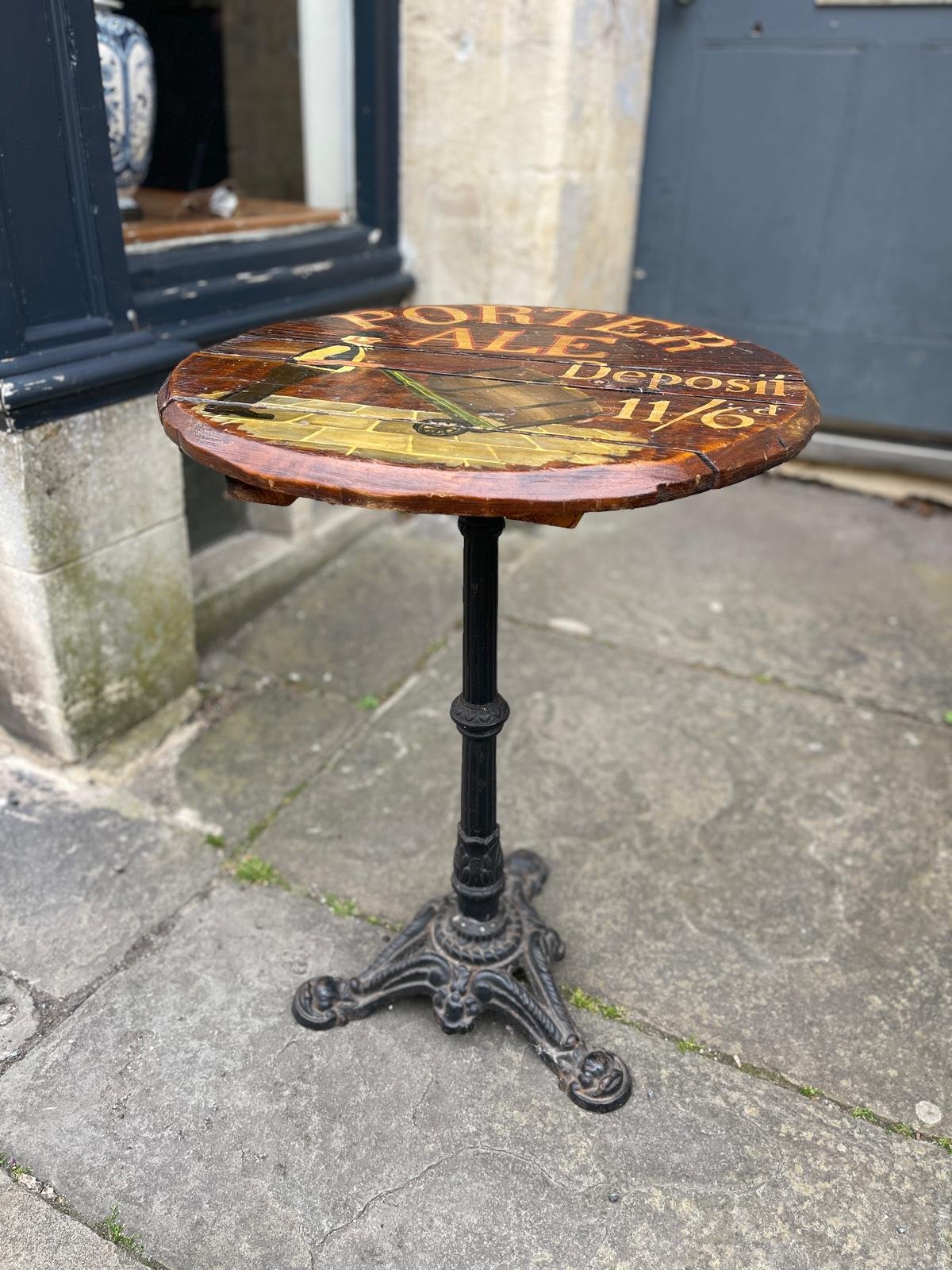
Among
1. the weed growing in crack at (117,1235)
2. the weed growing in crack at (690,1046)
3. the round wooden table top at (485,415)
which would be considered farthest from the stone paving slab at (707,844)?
the round wooden table top at (485,415)

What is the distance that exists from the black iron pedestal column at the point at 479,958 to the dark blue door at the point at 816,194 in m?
3.00

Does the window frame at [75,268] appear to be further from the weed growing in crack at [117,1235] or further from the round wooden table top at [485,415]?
the weed growing in crack at [117,1235]

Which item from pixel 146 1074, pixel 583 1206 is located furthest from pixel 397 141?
pixel 583 1206

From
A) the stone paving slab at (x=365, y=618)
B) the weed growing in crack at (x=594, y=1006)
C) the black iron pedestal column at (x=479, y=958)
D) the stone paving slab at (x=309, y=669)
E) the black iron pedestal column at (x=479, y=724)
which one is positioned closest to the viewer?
the black iron pedestal column at (x=479, y=724)

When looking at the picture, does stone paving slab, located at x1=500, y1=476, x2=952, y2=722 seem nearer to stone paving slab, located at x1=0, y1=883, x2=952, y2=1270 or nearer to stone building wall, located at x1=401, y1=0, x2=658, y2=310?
stone building wall, located at x1=401, y1=0, x2=658, y2=310

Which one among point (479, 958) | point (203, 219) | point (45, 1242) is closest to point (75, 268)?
point (203, 219)

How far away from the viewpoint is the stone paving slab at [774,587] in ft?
10.1

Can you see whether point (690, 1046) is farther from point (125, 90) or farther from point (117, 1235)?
point (125, 90)

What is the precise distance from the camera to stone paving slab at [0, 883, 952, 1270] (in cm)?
148

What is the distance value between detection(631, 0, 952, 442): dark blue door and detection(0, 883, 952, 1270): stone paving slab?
323 cm

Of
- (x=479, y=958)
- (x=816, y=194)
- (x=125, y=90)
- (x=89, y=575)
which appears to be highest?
(x=125, y=90)

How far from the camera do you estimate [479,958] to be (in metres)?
1.85

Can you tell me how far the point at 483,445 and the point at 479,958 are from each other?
102cm

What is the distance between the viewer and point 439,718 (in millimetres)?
2762
